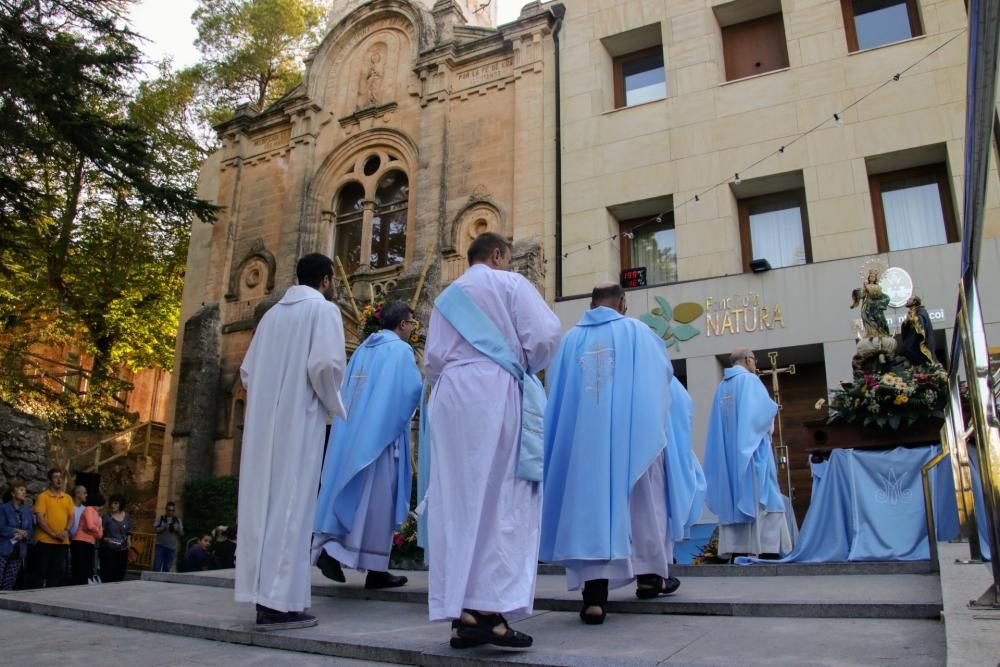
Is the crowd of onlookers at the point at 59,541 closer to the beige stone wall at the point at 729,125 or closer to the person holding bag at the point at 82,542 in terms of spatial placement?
the person holding bag at the point at 82,542

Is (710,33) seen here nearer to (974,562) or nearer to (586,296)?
(586,296)

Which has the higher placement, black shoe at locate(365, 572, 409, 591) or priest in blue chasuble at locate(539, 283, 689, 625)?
priest in blue chasuble at locate(539, 283, 689, 625)

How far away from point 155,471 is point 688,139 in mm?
18606

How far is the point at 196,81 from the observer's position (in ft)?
91.0

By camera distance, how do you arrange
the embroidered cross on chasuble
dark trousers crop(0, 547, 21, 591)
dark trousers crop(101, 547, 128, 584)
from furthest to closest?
1. dark trousers crop(101, 547, 128, 584)
2. dark trousers crop(0, 547, 21, 591)
3. the embroidered cross on chasuble

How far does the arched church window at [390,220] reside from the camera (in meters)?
18.8

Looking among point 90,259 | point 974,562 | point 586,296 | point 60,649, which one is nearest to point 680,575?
point 974,562

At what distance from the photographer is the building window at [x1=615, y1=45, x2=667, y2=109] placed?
Answer: 16.3 metres

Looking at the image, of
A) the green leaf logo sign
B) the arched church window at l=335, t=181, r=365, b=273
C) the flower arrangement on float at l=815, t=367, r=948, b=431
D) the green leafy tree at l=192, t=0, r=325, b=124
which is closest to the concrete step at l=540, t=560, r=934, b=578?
the flower arrangement on float at l=815, t=367, r=948, b=431

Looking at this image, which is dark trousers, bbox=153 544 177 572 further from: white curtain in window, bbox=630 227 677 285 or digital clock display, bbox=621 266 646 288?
white curtain in window, bbox=630 227 677 285

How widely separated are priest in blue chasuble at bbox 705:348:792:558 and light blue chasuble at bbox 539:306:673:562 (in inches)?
114

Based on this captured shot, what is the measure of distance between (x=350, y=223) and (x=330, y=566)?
577 inches

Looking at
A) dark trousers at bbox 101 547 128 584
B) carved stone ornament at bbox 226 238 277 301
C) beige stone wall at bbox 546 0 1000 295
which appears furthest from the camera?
carved stone ornament at bbox 226 238 277 301

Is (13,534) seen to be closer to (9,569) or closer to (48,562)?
(9,569)
